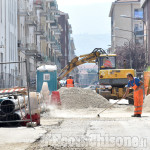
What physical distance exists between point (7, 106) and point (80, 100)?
40.6 feet

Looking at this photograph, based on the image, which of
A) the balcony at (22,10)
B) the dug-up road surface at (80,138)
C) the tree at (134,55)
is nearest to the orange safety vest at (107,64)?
the balcony at (22,10)

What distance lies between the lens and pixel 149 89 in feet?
110

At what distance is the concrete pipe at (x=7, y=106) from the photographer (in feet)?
48.1

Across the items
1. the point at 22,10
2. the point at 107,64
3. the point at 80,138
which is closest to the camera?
the point at 80,138

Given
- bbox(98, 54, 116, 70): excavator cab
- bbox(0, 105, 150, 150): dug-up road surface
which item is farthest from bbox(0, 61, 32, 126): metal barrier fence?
bbox(98, 54, 116, 70): excavator cab

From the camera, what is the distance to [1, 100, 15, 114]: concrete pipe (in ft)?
48.1

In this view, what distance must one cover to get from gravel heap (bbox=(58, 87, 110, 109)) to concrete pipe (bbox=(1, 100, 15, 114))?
35.7 ft

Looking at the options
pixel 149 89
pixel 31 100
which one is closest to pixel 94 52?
pixel 149 89

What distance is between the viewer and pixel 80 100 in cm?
2691

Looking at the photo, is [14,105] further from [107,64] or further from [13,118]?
[107,64]

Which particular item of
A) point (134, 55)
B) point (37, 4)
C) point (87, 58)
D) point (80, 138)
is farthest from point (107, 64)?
point (134, 55)

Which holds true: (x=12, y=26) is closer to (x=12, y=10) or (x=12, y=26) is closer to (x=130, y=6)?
(x=12, y=10)

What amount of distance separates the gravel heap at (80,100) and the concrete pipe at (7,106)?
1087 cm

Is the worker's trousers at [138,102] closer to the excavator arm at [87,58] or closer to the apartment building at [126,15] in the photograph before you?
the excavator arm at [87,58]
